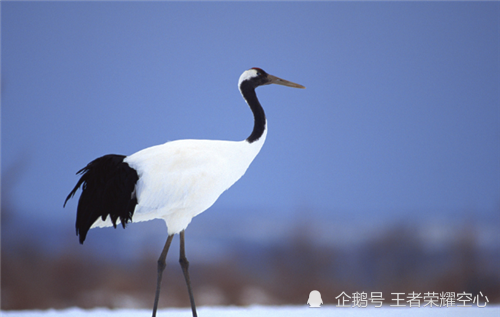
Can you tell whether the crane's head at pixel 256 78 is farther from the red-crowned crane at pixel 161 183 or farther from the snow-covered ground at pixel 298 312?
the snow-covered ground at pixel 298 312

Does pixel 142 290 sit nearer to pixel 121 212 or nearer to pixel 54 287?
pixel 54 287

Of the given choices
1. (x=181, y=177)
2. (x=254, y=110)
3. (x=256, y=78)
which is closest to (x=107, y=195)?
(x=181, y=177)

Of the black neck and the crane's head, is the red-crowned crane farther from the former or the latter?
the crane's head

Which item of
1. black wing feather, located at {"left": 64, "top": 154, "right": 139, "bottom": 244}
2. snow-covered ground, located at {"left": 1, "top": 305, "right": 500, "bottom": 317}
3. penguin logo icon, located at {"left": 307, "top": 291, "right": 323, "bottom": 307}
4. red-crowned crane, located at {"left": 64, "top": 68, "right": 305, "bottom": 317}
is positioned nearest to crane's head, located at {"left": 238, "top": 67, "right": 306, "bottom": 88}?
red-crowned crane, located at {"left": 64, "top": 68, "right": 305, "bottom": 317}

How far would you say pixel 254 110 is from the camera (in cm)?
338

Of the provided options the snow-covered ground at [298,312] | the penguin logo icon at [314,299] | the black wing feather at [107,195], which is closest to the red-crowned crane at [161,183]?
the black wing feather at [107,195]

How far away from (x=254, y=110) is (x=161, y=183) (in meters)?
0.83

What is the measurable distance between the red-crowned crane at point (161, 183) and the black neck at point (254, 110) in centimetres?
8

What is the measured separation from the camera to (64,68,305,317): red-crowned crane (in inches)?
120

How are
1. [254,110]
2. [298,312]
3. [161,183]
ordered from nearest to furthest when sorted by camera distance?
[161,183]
[254,110]
[298,312]

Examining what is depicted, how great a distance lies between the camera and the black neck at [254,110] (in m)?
3.30

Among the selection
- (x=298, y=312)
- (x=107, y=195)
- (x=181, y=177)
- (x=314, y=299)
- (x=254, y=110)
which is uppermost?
(x=254, y=110)

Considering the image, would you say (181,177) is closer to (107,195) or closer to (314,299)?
(107,195)

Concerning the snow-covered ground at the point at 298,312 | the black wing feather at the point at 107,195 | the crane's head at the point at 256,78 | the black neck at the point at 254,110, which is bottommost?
the snow-covered ground at the point at 298,312
